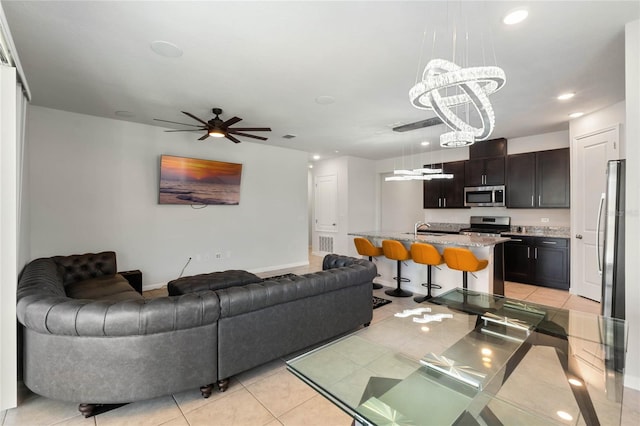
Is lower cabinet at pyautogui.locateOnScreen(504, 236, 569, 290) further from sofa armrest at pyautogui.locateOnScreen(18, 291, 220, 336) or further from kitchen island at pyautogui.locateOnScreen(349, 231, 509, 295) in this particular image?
sofa armrest at pyautogui.locateOnScreen(18, 291, 220, 336)

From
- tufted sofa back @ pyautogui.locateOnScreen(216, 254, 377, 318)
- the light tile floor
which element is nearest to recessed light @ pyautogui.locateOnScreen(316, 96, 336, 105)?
tufted sofa back @ pyautogui.locateOnScreen(216, 254, 377, 318)

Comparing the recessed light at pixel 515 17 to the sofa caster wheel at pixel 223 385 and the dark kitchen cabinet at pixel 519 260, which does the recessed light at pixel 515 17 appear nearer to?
the sofa caster wheel at pixel 223 385

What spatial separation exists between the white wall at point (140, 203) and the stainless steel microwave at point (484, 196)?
4028 millimetres

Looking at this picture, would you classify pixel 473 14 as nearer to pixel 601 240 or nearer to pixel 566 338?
pixel 566 338

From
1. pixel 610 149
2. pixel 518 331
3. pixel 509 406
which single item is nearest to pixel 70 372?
pixel 509 406

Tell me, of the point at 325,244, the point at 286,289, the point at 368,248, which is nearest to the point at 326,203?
the point at 325,244

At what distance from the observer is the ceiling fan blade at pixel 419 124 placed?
15.1ft

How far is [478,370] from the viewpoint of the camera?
1419 mm

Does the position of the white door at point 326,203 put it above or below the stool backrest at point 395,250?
above

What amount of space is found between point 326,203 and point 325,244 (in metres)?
1.18

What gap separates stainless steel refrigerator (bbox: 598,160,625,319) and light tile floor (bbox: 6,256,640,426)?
2.22ft

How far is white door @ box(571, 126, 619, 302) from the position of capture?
4.12 metres

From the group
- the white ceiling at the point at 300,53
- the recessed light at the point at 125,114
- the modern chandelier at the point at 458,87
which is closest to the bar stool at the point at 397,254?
the white ceiling at the point at 300,53

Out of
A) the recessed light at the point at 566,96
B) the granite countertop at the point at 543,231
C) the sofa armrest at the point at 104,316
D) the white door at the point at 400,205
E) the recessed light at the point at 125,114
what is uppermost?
the recessed light at the point at 566,96
